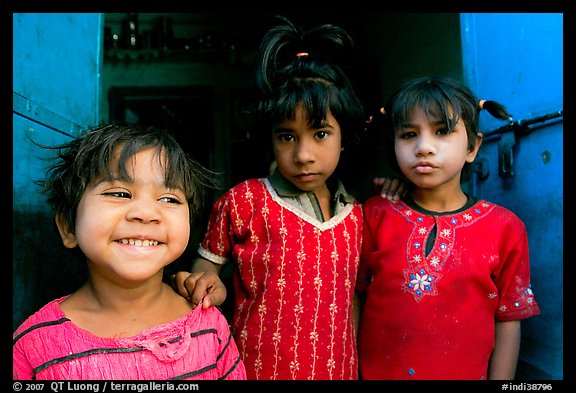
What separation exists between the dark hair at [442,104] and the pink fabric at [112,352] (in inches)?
37.2

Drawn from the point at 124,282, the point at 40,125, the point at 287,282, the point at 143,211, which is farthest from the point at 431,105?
the point at 40,125

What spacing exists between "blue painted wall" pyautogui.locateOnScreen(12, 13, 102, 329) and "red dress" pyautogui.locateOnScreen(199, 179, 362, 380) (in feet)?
1.79

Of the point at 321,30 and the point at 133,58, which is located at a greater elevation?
the point at 133,58

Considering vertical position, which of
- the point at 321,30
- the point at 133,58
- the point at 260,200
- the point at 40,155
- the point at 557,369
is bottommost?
the point at 557,369

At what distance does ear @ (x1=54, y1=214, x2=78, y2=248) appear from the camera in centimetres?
121

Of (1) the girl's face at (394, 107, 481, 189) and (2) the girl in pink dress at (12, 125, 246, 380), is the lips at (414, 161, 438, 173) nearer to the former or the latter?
(1) the girl's face at (394, 107, 481, 189)

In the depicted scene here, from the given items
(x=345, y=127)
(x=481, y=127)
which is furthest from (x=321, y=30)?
(x=481, y=127)

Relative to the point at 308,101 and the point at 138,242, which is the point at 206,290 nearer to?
the point at 138,242

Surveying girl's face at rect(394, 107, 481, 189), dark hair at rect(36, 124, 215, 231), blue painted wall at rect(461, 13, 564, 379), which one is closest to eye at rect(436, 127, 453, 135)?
girl's face at rect(394, 107, 481, 189)

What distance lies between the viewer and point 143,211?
1113mm

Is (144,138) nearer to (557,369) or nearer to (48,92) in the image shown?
(48,92)

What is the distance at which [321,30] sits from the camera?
170cm

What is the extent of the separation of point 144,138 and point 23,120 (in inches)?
18.5

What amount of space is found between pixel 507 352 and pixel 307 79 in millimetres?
1126
